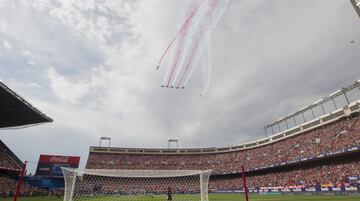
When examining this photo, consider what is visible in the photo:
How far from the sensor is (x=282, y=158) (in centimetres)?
6084

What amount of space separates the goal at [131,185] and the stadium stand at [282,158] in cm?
1994

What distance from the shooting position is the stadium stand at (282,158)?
144 feet

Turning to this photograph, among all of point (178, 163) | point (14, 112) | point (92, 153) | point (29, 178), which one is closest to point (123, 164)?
point (92, 153)

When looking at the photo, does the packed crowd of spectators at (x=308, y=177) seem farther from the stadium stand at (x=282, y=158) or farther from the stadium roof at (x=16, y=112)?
the stadium roof at (x=16, y=112)

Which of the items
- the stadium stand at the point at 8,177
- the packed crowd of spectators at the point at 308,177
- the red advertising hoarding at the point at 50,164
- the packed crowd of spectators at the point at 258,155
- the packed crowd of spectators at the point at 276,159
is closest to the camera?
the packed crowd of spectators at the point at 308,177

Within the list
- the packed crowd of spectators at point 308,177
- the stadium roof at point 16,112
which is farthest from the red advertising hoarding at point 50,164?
the packed crowd of spectators at point 308,177

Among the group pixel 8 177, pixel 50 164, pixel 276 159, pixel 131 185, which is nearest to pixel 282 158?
pixel 276 159

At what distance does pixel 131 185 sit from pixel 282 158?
39.2 metres

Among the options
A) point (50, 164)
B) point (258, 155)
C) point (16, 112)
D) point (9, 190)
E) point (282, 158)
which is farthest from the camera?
point (258, 155)

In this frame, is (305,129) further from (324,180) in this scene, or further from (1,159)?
(1,159)

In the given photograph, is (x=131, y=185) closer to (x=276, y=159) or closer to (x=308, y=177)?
(x=276, y=159)

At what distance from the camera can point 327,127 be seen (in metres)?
54.0

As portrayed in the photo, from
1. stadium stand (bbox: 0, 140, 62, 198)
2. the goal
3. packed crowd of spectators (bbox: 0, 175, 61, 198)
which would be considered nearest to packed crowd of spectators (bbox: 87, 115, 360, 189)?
the goal

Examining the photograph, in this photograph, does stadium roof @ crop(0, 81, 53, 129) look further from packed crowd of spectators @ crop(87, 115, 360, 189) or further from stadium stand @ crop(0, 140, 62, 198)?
packed crowd of spectators @ crop(87, 115, 360, 189)
